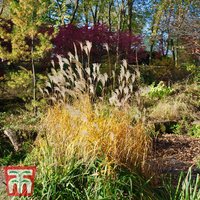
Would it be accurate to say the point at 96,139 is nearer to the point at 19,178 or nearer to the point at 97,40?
the point at 19,178

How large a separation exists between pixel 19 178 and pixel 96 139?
99cm

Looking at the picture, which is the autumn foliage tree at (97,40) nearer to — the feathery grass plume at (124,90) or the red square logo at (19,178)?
the feathery grass plume at (124,90)

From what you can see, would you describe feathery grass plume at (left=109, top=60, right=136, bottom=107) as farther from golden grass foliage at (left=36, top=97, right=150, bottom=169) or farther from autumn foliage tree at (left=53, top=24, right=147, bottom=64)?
autumn foliage tree at (left=53, top=24, right=147, bottom=64)

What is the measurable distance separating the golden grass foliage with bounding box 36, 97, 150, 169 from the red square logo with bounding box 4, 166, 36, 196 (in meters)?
0.66

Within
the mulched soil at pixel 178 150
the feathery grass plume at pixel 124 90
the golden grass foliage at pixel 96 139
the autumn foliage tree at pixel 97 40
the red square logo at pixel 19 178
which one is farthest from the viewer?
the autumn foliage tree at pixel 97 40

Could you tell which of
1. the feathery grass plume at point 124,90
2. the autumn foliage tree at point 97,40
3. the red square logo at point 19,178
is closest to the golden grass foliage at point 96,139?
the feathery grass plume at point 124,90

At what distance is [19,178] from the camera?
2350mm

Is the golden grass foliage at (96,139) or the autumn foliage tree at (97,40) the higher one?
the autumn foliage tree at (97,40)

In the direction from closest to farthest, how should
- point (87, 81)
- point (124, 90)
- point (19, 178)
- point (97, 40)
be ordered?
point (19, 178) → point (124, 90) → point (87, 81) → point (97, 40)

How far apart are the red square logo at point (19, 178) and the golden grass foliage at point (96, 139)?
2.15 feet

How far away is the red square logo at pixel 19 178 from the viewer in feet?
7.65

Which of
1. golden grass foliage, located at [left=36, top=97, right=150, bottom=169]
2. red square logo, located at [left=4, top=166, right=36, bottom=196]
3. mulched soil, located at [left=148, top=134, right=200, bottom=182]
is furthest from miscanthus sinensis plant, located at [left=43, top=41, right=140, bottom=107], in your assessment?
mulched soil, located at [left=148, top=134, right=200, bottom=182]

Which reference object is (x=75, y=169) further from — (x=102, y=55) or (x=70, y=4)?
(x=70, y=4)

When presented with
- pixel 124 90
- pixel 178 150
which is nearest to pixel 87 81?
pixel 124 90
